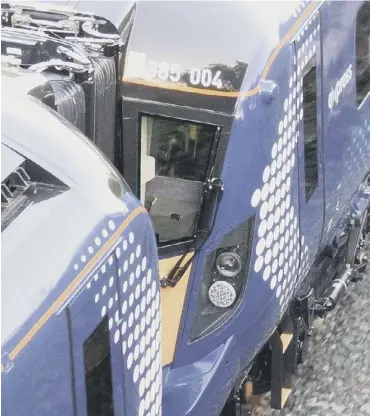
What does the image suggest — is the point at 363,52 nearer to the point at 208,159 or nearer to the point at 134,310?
the point at 208,159

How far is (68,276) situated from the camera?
2.39 m

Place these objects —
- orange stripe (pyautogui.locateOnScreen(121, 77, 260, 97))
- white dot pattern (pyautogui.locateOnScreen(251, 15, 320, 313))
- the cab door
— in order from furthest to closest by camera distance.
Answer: the cab door, white dot pattern (pyautogui.locateOnScreen(251, 15, 320, 313)), orange stripe (pyautogui.locateOnScreen(121, 77, 260, 97))

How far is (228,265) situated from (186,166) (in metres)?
0.52

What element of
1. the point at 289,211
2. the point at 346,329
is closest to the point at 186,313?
the point at 289,211

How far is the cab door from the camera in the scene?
14.1 feet

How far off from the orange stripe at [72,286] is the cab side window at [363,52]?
9.43 feet

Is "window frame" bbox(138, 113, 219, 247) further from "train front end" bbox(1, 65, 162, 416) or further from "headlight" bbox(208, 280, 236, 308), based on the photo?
"train front end" bbox(1, 65, 162, 416)

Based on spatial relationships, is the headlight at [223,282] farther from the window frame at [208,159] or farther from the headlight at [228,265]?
the window frame at [208,159]

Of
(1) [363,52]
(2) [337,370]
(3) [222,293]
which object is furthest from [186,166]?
(2) [337,370]

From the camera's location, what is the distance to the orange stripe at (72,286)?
219 cm

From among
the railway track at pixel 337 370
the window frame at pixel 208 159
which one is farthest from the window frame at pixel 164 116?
the railway track at pixel 337 370

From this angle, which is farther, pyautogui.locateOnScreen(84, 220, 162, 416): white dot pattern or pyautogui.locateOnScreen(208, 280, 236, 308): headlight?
pyautogui.locateOnScreen(208, 280, 236, 308): headlight

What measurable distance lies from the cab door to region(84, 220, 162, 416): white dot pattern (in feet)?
5.48

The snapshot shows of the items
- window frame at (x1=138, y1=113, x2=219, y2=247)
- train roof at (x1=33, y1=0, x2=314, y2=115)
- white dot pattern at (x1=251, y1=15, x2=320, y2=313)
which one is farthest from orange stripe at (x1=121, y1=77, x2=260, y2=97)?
white dot pattern at (x1=251, y1=15, x2=320, y2=313)
